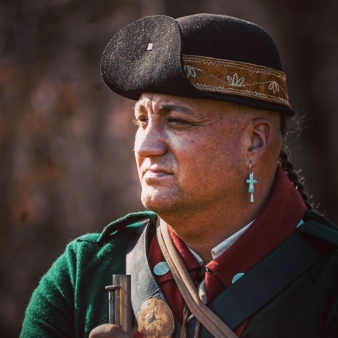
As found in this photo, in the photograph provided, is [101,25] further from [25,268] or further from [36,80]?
[25,268]

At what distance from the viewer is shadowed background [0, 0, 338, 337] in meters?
7.20

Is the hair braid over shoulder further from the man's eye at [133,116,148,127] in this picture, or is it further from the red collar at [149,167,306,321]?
the man's eye at [133,116,148,127]

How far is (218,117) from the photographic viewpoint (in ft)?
13.1

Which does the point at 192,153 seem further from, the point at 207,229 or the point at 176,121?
the point at 207,229

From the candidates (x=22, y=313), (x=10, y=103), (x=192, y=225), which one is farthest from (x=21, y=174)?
(x=192, y=225)

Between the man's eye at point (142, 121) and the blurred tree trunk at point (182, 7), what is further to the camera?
the blurred tree trunk at point (182, 7)

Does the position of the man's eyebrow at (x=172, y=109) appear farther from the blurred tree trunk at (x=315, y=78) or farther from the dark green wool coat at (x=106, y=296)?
the blurred tree trunk at (x=315, y=78)

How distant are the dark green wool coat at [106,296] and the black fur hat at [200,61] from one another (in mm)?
621

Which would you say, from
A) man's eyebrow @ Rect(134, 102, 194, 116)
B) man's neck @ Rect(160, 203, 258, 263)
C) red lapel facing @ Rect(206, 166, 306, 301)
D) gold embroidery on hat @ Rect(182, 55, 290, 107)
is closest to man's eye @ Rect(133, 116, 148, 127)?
man's eyebrow @ Rect(134, 102, 194, 116)

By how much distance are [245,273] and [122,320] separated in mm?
551

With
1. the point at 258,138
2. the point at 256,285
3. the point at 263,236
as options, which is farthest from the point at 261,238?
the point at 258,138

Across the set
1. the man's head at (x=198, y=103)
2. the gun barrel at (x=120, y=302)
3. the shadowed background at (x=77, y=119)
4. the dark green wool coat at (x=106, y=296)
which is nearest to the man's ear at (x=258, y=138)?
the man's head at (x=198, y=103)

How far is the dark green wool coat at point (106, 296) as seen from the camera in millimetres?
3824

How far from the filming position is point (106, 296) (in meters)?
4.18
